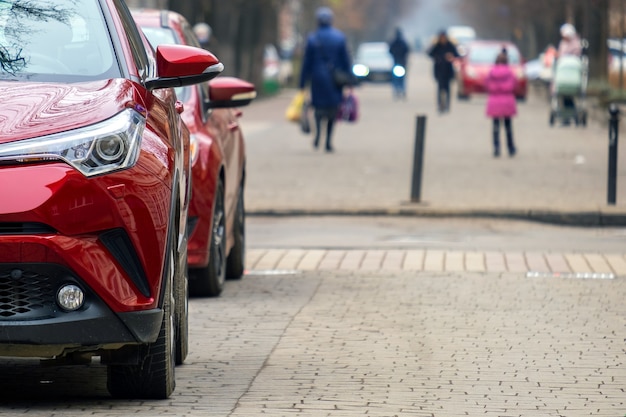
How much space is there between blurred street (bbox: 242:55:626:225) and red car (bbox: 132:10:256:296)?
4.36 meters

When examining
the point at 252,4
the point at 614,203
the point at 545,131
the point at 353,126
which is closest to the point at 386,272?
the point at 614,203

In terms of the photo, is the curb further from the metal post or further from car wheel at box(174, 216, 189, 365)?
car wheel at box(174, 216, 189, 365)

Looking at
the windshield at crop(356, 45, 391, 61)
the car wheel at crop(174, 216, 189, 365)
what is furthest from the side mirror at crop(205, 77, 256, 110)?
the windshield at crop(356, 45, 391, 61)

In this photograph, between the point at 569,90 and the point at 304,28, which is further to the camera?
the point at 304,28

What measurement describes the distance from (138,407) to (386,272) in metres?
4.89

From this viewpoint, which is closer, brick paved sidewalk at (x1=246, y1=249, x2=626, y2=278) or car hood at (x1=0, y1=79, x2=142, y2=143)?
car hood at (x1=0, y1=79, x2=142, y2=143)

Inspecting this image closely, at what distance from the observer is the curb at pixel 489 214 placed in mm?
14164

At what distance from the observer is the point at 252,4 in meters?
47.6

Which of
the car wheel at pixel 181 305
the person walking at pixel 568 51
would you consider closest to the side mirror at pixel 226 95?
the car wheel at pixel 181 305

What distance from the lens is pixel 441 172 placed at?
19.3 m

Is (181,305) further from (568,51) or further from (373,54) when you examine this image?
(373,54)

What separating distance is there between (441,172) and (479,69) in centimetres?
2560

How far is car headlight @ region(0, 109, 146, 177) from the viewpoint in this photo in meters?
5.56

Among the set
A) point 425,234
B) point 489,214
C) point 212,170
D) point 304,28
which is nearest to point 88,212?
point 212,170
